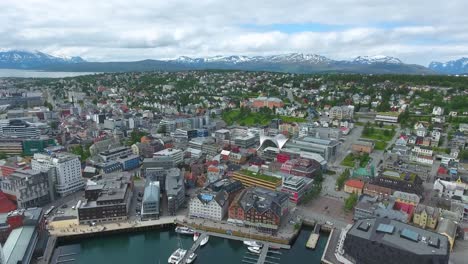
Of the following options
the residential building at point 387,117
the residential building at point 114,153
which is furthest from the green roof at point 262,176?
the residential building at point 387,117

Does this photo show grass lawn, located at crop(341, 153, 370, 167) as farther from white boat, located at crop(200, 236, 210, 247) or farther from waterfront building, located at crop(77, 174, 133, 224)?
waterfront building, located at crop(77, 174, 133, 224)

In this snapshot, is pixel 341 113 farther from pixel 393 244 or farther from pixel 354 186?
pixel 393 244

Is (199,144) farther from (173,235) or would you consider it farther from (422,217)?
(422,217)

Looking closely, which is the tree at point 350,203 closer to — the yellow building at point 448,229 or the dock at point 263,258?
the yellow building at point 448,229

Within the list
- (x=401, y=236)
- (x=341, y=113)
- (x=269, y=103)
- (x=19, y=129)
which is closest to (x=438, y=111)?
(x=341, y=113)

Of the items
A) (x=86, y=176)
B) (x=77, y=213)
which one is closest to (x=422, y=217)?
(x=77, y=213)

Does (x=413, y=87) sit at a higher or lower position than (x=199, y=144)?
higher

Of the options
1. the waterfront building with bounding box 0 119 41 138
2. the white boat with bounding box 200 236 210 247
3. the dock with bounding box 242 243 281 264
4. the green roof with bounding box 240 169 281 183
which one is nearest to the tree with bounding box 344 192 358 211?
the green roof with bounding box 240 169 281 183
